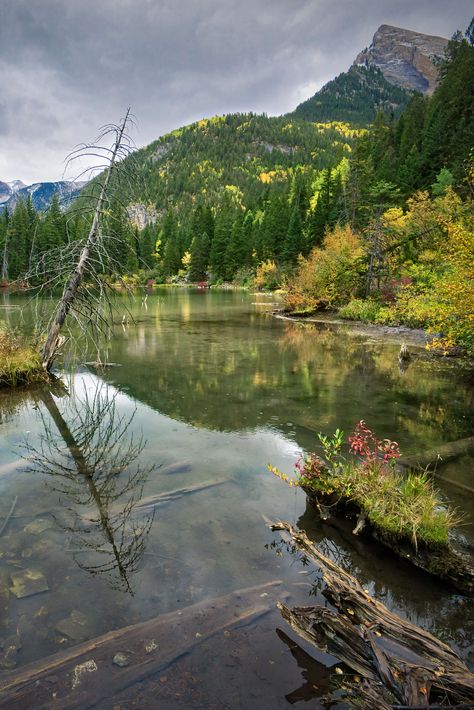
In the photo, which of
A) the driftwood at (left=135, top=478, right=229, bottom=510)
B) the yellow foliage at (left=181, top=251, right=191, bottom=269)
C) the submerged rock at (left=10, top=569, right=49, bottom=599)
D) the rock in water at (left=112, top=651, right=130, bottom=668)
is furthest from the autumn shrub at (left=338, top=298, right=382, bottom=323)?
the yellow foliage at (left=181, top=251, right=191, bottom=269)

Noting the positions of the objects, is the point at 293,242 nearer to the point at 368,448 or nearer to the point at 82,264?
the point at 82,264

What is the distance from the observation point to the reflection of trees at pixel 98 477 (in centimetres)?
512

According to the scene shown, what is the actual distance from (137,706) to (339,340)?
20.7m

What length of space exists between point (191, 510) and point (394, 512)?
2.92 m

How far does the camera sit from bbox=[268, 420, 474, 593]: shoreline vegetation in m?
4.75

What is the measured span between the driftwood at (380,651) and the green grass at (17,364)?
1179cm

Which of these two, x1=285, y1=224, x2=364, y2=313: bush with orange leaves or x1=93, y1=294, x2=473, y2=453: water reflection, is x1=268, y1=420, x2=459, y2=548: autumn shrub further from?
x1=285, y1=224, x2=364, y2=313: bush with orange leaves

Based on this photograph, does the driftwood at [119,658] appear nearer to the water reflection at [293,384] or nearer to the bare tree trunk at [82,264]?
the water reflection at [293,384]

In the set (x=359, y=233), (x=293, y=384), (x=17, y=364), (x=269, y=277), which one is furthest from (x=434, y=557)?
(x=269, y=277)

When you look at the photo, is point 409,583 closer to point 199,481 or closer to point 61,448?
point 199,481

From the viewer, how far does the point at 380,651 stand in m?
3.15

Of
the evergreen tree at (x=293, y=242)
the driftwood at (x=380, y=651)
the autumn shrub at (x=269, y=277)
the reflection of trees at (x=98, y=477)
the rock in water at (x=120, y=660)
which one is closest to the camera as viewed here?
the driftwood at (x=380, y=651)

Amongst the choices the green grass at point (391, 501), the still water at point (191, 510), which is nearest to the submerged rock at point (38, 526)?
the still water at point (191, 510)

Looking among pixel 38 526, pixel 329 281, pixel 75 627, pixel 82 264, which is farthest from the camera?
pixel 329 281
